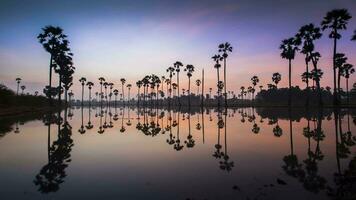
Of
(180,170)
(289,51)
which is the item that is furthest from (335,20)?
(180,170)

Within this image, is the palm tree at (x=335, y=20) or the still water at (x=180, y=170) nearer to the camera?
the still water at (x=180, y=170)

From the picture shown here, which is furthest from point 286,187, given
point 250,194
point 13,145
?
point 13,145

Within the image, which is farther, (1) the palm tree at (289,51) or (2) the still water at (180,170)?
(1) the palm tree at (289,51)

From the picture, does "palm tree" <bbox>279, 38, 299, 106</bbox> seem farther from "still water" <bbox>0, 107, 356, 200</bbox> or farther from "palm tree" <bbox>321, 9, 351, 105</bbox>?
"still water" <bbox>0, 107, 356, 200</bbox>

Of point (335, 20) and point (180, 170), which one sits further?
point (335, 20)

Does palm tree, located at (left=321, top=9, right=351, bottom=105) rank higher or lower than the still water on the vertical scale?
higher

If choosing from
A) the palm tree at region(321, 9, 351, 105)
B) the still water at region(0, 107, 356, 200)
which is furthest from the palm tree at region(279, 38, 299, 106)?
the still water at region(0, 107, 356, 200)

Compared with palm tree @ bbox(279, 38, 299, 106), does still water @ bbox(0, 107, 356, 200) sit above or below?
below

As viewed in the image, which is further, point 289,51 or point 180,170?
point 289,51

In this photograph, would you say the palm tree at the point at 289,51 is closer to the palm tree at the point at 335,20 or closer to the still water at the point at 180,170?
the palm tree at the point at 335,20

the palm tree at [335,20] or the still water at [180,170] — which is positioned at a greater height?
the palm tree at [335,20]

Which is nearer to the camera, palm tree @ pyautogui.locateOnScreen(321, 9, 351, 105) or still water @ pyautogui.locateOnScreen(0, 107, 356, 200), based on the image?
still water @ pyautogui.locateOnScreen(0, 107, 356, 200)

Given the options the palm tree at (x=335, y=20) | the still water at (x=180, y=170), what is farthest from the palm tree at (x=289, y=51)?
the still water at (x=180, y=170)

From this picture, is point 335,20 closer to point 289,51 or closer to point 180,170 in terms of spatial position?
point 289,51
